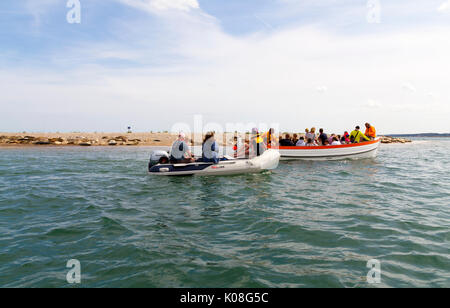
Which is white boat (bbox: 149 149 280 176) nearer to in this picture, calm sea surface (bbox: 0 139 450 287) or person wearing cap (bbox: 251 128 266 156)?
person wearing cap (bbox: 251 128 266 156)

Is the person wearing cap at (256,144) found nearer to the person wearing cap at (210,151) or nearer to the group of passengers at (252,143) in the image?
the group of passengers at (252,143)

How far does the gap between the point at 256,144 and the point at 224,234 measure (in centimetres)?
993

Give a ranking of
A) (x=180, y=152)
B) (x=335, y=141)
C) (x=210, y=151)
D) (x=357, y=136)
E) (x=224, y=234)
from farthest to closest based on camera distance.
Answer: (x=357, y=136), (x=335, y=141), (x=180, y=152), (x=210, y=151), (x=224, y=234)

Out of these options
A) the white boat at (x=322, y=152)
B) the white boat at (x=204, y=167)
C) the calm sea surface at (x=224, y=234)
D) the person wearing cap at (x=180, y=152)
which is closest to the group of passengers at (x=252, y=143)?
the person wearing cap at (x=180, y=152)

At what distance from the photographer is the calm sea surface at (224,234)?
15.6ft

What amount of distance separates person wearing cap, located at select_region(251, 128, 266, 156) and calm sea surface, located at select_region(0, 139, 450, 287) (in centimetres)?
384

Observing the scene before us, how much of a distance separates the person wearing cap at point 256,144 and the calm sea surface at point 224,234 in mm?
3840

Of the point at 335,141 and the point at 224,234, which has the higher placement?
the point at 335,141

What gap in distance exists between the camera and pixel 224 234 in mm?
6547

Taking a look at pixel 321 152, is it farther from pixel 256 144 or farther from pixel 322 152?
pixel 256 144

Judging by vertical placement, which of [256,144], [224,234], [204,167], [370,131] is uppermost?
[370,131]

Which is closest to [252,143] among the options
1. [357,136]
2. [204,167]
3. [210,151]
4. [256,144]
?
[256,144]

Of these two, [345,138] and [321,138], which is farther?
[345,138]
